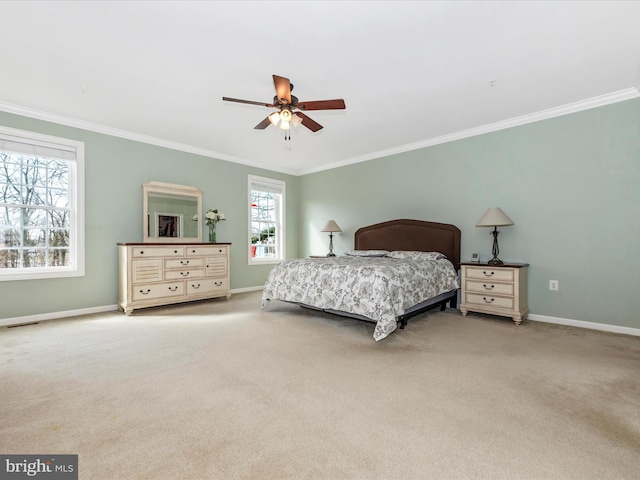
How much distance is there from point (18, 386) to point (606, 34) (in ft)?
16.3

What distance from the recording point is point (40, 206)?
3961mm

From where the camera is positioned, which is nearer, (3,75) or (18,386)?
(18,386)

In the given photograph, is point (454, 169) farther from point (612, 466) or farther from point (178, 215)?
point (178, 215)

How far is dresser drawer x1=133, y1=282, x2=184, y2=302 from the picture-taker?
4223 millimetres

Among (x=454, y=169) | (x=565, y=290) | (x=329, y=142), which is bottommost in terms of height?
(x=565, y=290)

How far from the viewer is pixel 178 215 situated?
5.10m

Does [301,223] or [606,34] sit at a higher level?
[606,34]

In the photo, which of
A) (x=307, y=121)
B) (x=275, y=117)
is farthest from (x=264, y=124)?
(x=307, y=121)

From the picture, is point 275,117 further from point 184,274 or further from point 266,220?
point 266,220

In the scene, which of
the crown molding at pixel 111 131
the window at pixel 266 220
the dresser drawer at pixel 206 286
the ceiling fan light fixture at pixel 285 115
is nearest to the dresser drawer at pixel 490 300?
the ceiling fan light fixture at pixel 285 115

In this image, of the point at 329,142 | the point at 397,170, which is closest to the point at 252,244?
the point at 329,142

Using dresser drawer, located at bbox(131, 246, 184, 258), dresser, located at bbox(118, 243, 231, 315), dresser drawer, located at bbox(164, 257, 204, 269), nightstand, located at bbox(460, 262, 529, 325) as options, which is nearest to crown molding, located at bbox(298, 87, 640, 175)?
nightstand, located at bbox(460, 262, 529, 325)

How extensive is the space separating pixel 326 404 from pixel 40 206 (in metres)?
4.36

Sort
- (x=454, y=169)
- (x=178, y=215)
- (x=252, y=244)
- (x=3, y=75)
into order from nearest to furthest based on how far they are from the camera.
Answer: (x=3, y=75)
(x=454, y=169)
(x=178, y=215)
(x=252, y=244)
